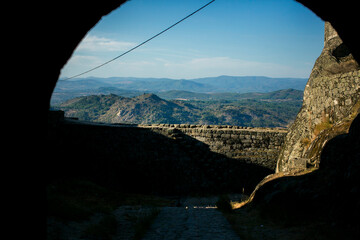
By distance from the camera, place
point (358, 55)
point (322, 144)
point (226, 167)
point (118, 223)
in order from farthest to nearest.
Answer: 1. point (226, 167)
2. point (322, 144)
3. point (118, 223)
4. point (358, 55)

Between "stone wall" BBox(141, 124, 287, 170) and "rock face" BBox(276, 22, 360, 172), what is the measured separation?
1.34 m

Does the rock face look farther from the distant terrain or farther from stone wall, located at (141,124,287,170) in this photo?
the distant terrain

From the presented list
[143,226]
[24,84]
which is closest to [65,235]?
[143,226]

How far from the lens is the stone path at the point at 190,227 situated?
643cm

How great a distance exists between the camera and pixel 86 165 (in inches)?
572

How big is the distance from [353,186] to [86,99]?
113896mm

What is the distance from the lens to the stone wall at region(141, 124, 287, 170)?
51.5 feet

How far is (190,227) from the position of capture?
727 cm

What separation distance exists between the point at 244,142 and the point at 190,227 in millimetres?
9433

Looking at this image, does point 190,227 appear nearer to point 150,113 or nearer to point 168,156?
point 168,156

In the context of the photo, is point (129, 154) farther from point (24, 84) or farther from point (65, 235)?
point (24, 84)

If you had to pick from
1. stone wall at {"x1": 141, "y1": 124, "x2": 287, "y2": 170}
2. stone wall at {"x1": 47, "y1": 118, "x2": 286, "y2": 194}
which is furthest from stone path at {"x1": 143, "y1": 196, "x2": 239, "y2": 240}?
stone wall at {"x1": 141, "y1": 124, "x2": 287, "y2": 170}

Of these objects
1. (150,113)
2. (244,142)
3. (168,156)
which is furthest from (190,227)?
(150,113)

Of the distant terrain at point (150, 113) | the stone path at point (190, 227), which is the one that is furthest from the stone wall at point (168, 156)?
the distant terrain at point (150, 113)
